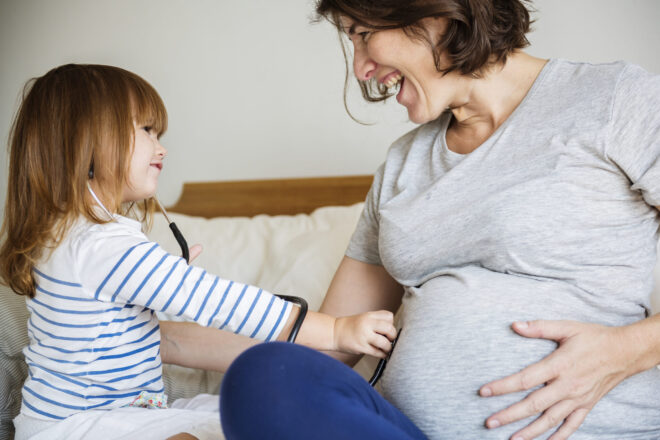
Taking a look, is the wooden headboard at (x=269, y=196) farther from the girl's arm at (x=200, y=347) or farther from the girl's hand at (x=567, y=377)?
the girl's hand at (x=567, y=377)

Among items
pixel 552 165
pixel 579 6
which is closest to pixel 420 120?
pixel 552 165

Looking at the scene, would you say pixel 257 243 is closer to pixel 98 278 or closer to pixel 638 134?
pixel 98 278

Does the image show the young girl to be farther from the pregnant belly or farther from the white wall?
the white wall

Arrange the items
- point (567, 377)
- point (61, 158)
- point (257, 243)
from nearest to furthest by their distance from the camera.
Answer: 1. point (567, 377)
2. point (61, 158)
3. point (257, 243)

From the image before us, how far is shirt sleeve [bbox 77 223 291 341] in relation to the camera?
87 cm

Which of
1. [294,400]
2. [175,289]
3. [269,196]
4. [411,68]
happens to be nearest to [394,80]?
[411,68]

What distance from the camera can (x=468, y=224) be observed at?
923 mm

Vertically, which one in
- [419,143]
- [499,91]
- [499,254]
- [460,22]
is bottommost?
[499,254]

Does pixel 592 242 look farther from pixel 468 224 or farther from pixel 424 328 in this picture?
pixel 424 328

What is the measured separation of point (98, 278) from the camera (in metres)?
0.89

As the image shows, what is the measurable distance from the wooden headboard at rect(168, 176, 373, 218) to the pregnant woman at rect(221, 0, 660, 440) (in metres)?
0.83

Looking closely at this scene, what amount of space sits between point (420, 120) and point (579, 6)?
34.4 inches

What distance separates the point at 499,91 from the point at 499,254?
0.31m

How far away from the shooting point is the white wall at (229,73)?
1.97m
